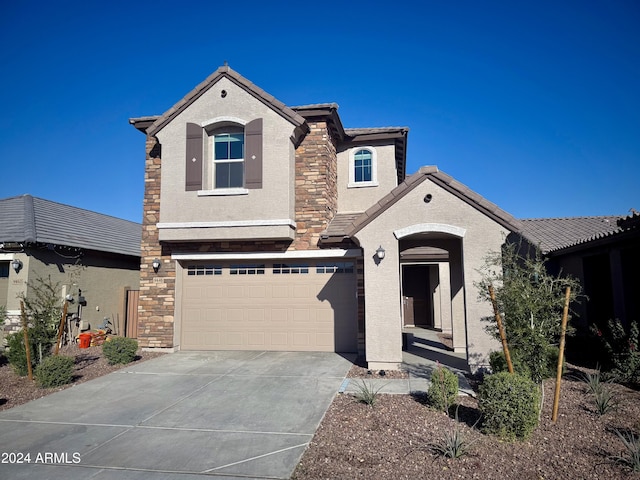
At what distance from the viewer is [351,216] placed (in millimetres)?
13008

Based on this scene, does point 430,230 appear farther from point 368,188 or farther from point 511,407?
Answer: point 368,188

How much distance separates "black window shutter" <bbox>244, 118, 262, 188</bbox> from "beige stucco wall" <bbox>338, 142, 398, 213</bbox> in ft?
10.9

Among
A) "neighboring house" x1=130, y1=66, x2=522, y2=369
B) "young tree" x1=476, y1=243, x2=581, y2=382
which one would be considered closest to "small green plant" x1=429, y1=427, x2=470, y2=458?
"young tree" x1=476, y1=243, x2=581, y2=382

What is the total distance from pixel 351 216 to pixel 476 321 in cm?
530

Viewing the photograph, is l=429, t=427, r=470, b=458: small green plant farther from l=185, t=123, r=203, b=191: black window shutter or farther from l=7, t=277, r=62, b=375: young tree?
l=185, t=123, r=203, b=191: black window shutter

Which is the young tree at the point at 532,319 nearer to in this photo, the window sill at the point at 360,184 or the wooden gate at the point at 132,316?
the window sill at the point at 360,184

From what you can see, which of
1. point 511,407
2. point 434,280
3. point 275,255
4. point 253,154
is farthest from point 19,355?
point 434,280

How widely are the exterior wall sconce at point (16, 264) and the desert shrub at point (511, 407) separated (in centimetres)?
1323

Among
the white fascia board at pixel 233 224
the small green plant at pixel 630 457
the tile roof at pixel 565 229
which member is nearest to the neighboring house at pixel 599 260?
the tile roof at pixel 565 229

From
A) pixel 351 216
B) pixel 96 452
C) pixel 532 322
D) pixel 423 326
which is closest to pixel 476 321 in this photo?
pixel 532 322

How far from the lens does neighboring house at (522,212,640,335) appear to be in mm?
9805

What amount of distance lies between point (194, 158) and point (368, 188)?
5532mm

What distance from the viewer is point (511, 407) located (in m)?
5.40

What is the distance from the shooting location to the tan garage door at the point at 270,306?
38.5 feet
